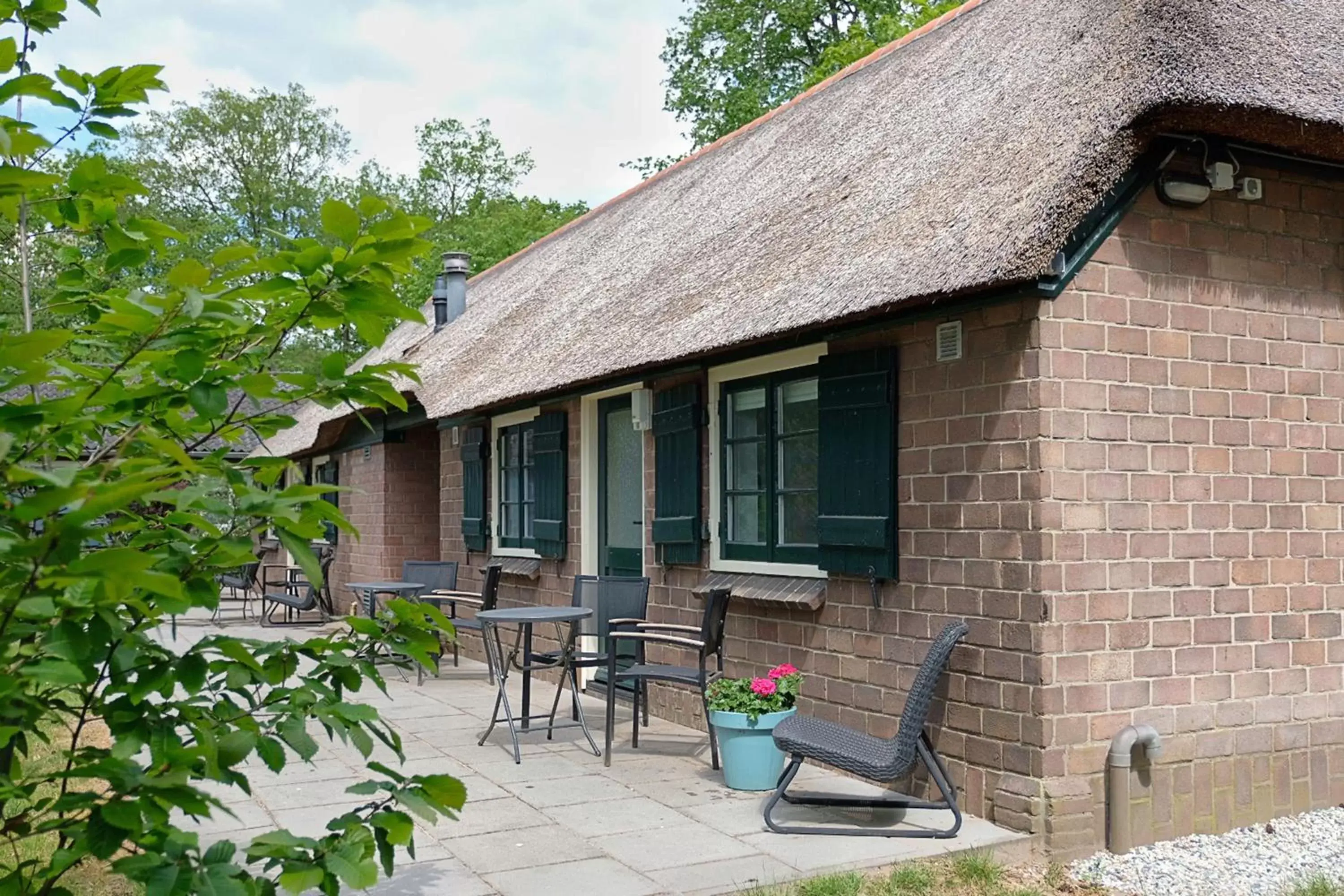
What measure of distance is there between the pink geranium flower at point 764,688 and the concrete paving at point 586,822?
0.46 metres

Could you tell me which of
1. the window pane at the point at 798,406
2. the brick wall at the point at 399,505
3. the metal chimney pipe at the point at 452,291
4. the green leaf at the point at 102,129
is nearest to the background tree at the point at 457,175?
the metal chimney pipe at the point at 452,291

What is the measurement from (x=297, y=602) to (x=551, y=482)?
5.15 metres

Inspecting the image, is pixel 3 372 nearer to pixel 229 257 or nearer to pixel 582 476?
pixel 229 257

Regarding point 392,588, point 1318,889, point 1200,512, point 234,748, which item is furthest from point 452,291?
point 234,748

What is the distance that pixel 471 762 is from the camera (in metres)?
6.27

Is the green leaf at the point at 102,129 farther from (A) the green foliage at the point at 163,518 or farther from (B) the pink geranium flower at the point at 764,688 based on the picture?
(B) the pink geranium flower at the point at 764,688

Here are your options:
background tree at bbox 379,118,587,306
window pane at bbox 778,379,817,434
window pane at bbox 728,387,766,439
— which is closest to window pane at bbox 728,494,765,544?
window pane at bbox 728,387,766,439

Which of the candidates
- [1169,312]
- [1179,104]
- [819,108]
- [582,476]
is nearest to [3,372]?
[1179,104]

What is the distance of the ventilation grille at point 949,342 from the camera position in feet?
16.7

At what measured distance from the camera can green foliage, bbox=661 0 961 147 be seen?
87.7ft

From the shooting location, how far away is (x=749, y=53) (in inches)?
1073

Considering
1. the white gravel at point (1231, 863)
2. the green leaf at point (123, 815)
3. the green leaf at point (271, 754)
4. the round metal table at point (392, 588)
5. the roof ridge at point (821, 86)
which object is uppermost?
the roof ridge at point (821, 86)

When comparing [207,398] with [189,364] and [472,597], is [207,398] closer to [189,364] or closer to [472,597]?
[189,364]

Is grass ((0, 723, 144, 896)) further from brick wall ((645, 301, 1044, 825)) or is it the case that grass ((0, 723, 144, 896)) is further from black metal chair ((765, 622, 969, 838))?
brick wall ((645, 301, 1044, 825))
